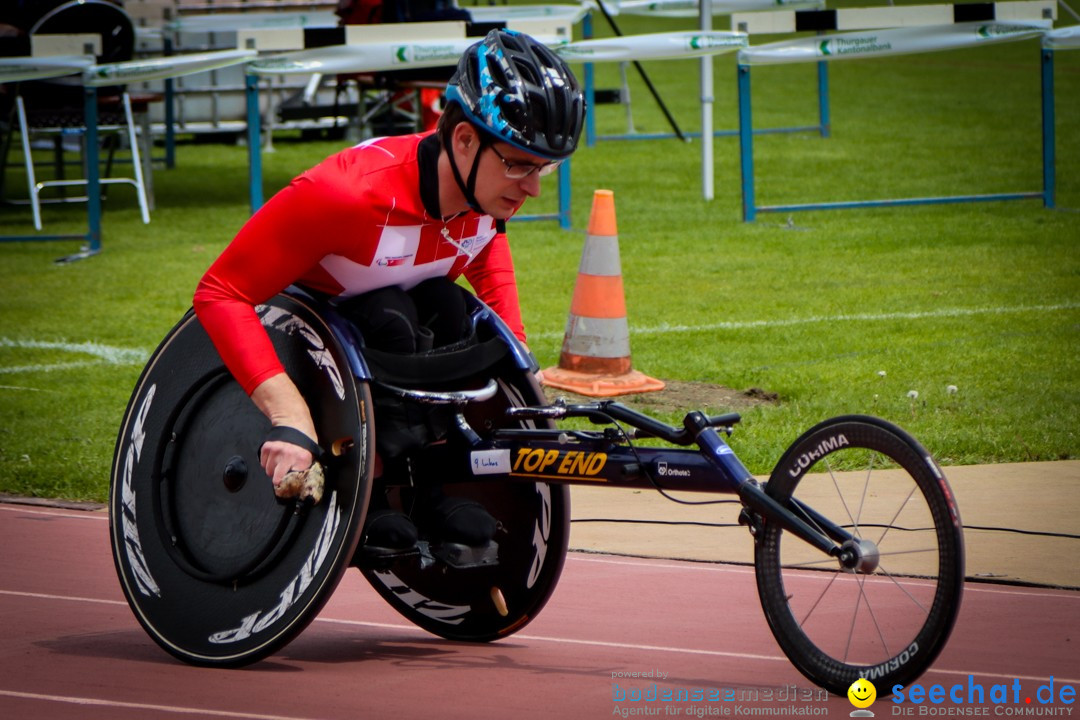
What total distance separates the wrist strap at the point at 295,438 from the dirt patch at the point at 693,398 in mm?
3684

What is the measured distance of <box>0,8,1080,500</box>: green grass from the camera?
7.44 meters

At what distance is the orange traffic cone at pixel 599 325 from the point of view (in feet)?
26.5

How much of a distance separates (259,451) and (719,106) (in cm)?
1952

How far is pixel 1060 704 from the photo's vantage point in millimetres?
3881

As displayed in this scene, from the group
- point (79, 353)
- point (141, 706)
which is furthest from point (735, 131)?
point (141, 706)

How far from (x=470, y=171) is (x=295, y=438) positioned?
0.79 m

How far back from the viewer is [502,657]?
4.49 meters

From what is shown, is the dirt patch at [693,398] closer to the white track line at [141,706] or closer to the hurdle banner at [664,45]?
the white track line at [141,706]

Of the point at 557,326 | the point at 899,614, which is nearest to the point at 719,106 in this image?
the point at 557,326

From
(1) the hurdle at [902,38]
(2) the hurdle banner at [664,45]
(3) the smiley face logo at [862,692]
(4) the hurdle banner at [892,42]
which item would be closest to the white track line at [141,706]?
(3) the smiley face logo at [862,692]

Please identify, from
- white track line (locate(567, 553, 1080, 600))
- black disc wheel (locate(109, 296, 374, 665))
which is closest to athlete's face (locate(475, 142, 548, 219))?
black disc wheel (locate(109, 296, 374, 665))

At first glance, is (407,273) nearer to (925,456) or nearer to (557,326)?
(925,456)

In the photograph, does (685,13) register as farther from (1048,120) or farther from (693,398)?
(693,398)

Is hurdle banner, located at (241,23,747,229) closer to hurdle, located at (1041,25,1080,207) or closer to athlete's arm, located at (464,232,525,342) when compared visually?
hurdle, located at (1041,25,1080,207)
